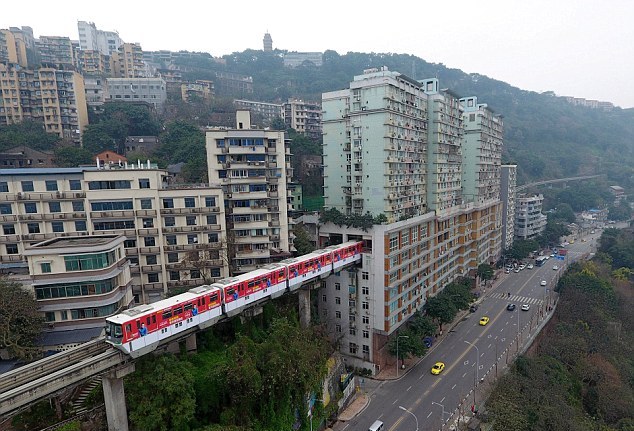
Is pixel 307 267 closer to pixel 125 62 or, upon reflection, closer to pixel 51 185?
pixel 51 185

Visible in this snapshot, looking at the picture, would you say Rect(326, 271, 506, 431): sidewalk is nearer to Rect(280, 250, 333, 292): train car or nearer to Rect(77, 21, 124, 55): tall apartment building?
Rect(280, 250, 333, 292): train car

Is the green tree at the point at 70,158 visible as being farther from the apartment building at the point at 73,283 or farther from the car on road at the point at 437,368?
the car on road at the point at 437,368

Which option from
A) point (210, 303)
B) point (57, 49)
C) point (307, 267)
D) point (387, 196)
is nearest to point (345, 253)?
point (307, 267)

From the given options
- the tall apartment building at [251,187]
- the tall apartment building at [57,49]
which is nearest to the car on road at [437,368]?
the tall apartment building at [251,187]

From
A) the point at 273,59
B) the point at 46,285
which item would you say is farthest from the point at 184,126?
the point at 273,59

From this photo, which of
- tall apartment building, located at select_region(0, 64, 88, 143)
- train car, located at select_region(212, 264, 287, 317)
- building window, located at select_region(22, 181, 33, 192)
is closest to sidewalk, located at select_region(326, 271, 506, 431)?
train car, located at select_region(212, 264, 287, 317)

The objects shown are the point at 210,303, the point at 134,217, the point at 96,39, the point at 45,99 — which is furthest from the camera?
the point at 96,39
